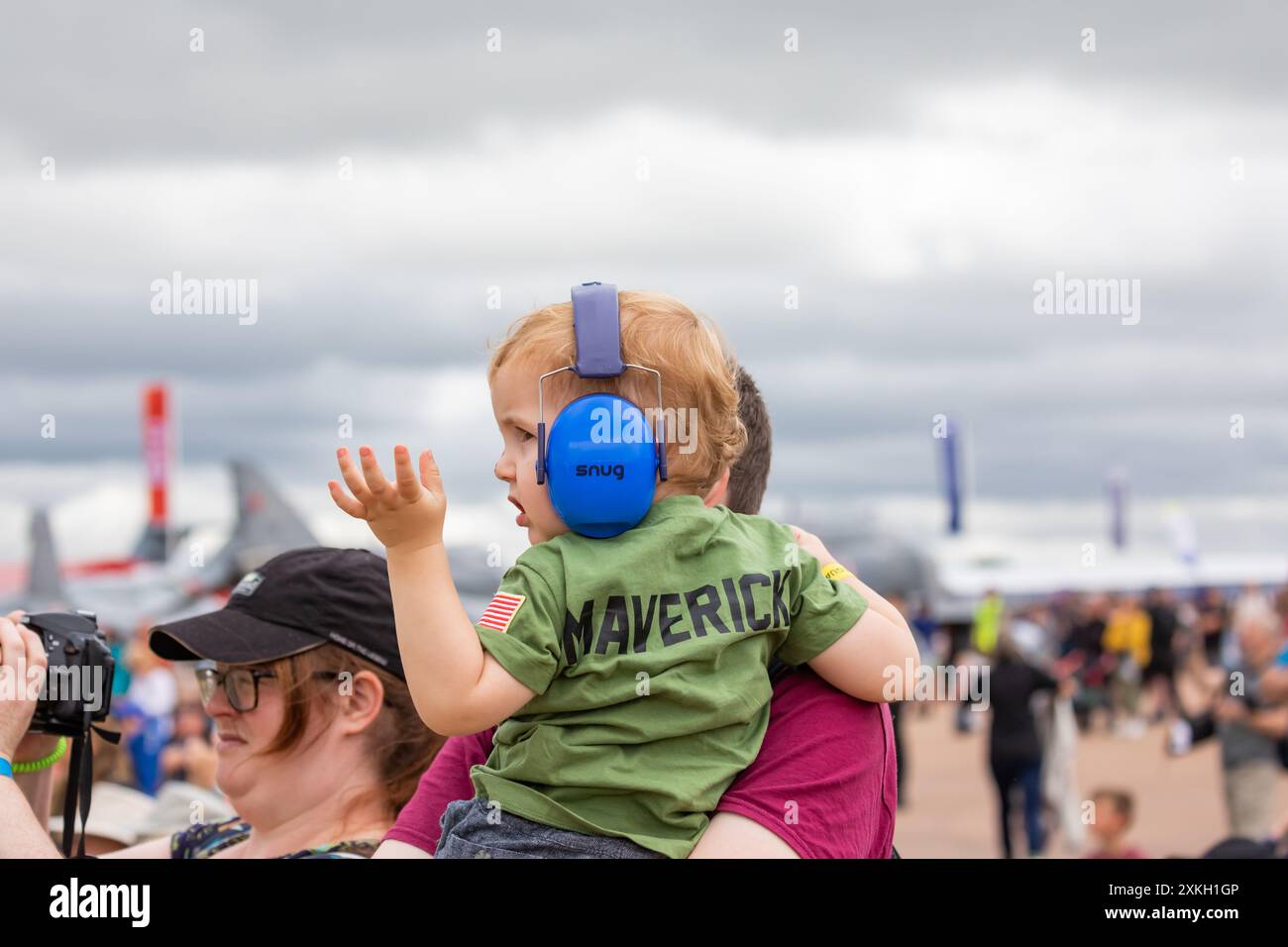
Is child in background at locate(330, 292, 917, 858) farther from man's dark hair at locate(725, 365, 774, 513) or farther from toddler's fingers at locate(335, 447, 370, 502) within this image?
man's dark hair at locate(725, 365, 774, 513)

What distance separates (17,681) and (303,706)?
2.06 feet

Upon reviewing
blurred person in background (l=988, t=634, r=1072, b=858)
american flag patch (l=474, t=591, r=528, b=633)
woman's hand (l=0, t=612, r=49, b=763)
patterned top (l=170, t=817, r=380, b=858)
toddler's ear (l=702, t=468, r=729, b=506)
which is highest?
toddler's ear (l=702, t=468, r=729, b=506)

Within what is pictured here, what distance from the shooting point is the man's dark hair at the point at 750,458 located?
232cm

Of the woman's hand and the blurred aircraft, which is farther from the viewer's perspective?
the blurred aircraft

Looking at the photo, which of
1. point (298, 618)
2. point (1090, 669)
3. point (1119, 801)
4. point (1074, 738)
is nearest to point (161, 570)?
point (1090, 669)

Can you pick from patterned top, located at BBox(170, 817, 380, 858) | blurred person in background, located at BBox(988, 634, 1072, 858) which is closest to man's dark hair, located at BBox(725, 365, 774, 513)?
patterned top, located at BBox(170, 817, 380, 858)

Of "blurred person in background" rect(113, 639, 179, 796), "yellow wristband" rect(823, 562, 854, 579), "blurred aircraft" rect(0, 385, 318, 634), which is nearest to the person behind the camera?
"yellow wristband" rect(823, 562, 854, 579)

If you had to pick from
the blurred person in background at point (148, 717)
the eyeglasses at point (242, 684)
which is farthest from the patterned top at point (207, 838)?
the blurred person in background at point (148, 717)

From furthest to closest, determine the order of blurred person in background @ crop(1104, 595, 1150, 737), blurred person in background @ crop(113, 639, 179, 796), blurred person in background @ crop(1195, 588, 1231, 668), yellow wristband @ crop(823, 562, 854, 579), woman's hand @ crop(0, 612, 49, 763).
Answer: blurred person in background @ crop(1195, 588, 1231, 668) → blurred person in background @ crop(1104, 595, 1150, 737) → blurred person in background @ crop(113, 639, 179, 796) → woman's hand @ crop(0, 612, 49, 763) → yellow wristband @ crop(823, 562, 854, 579)

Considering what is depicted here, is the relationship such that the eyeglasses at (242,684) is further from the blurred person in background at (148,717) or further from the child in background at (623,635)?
the blurred person in background at (148,717)

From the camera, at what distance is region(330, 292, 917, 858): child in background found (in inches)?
68.9

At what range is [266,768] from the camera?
2756mm

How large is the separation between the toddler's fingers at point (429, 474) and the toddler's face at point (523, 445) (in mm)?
227
